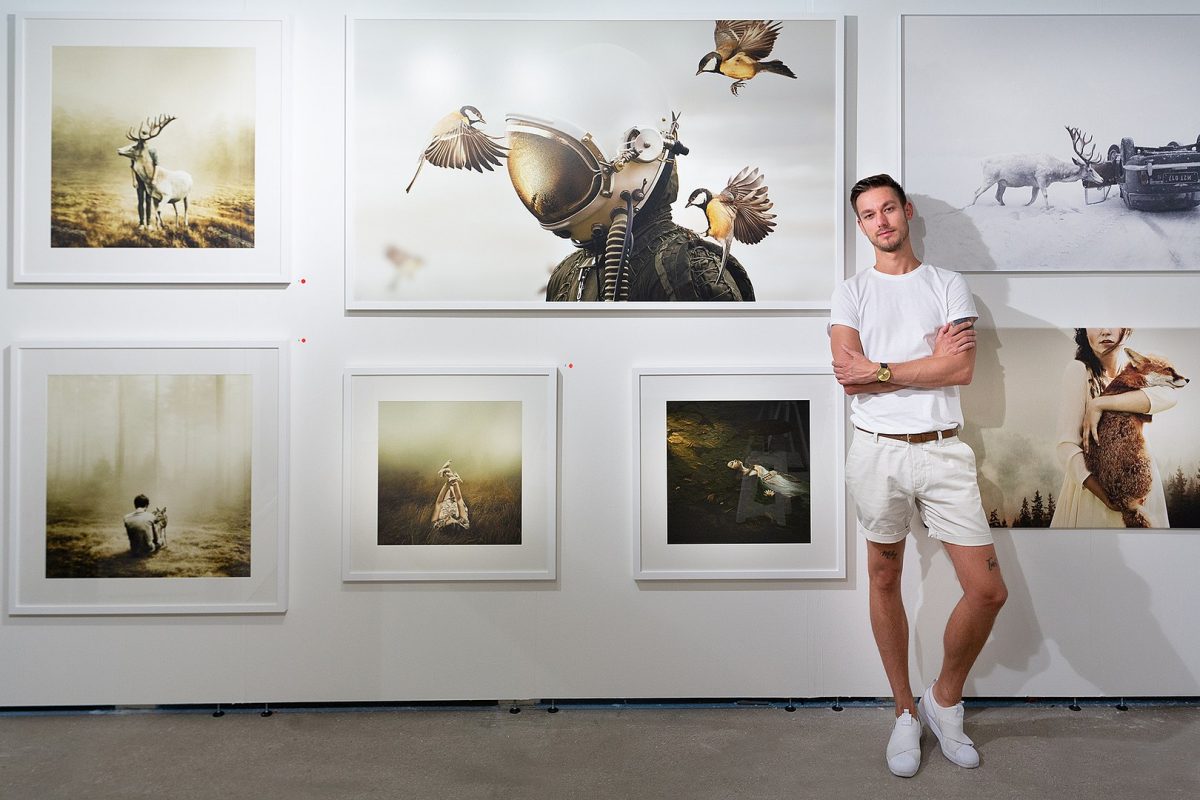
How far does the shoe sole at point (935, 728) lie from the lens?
240 centimetres

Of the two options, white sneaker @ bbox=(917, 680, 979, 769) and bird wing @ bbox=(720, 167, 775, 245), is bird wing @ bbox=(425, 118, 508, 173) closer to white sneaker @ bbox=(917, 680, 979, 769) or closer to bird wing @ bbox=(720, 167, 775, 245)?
bird wing @ bbox=(720, 167, 775, 245)

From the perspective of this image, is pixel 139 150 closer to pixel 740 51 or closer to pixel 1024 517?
pixel 740 51

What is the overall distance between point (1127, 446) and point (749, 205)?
167cm

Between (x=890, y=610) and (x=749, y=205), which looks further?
(x=749, y=205)

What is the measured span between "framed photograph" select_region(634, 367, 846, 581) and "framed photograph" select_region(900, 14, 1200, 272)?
78 cm

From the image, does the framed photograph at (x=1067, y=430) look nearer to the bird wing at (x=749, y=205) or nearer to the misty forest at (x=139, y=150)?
the bird wing at (x=749, y=205)

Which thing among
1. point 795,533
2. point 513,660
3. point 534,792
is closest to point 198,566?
point 513,660

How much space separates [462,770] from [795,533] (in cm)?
139

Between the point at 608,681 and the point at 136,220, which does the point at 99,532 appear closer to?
the point at 136,220

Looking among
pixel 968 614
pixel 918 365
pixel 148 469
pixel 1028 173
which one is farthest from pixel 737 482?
pixel 148 469

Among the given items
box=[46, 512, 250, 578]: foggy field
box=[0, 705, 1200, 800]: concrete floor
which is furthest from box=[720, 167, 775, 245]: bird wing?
box=[46, 512, 250, 578]: foggy field

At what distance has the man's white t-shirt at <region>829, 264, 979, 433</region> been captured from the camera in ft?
8.04

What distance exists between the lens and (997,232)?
2.79 meters

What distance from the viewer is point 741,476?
277 cm
